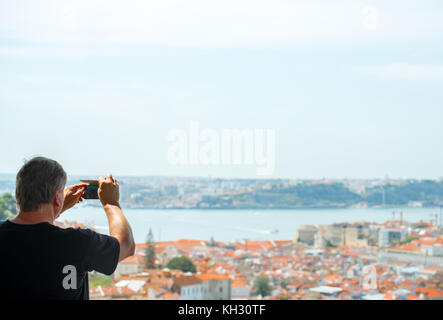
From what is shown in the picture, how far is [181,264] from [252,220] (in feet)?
8.20

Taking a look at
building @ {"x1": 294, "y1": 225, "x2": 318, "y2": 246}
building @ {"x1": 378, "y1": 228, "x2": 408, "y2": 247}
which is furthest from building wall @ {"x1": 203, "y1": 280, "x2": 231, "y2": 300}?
building @ {"x1": 378, "y1": 228, "x2": 408, "y2": 247}

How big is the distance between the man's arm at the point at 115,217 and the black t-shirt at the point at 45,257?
0.03 meters

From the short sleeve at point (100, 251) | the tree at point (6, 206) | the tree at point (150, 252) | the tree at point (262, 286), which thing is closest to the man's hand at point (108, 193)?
the short sleeve at point (100, 251)

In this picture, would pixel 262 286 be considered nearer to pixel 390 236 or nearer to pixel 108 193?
pixel 390 236

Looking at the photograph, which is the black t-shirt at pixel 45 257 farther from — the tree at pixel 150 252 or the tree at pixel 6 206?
the tree at pixel 150 252

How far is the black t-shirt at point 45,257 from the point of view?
75 cm

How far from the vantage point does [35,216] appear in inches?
30.1

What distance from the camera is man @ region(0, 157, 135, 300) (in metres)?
0.75

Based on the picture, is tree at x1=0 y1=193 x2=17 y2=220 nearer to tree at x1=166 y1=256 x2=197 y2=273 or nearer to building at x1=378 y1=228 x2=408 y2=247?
tree at x1=166 y1=256 x2=197 y2=273

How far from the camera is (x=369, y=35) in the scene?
14.8m

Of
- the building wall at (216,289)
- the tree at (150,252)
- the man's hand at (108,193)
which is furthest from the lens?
the tree at (150,252)

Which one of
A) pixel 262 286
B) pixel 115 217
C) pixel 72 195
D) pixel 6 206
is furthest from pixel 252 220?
pixel 115 217

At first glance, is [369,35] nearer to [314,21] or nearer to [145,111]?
[314,21]
